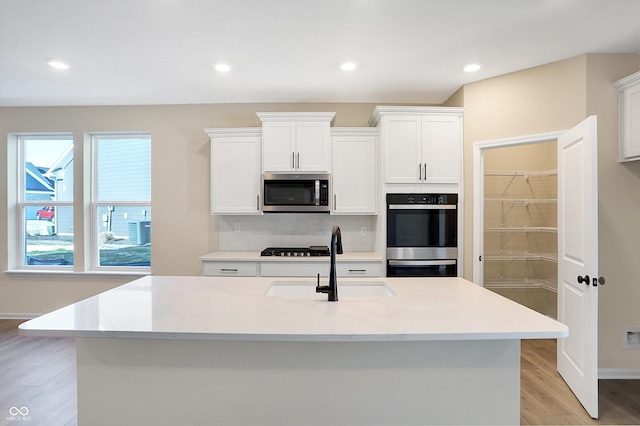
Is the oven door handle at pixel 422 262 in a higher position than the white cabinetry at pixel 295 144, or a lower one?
lower

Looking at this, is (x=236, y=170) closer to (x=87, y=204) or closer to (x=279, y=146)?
(x=279, y=146)

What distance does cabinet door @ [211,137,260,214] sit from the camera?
353 centimetres

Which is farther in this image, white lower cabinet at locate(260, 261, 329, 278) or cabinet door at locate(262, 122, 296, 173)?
cabinet door at locate(262, 122, 296, 173)

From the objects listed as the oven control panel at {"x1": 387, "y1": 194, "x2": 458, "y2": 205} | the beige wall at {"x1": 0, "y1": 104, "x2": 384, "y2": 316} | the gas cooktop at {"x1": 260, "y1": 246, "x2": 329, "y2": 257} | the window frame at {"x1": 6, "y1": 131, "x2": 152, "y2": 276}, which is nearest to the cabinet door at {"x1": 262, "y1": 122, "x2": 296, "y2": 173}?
the beige wall at {"x1": 0, "y1": 104, "x2": 384, "y2": 316}

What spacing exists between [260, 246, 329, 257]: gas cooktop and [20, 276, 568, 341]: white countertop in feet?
5.00

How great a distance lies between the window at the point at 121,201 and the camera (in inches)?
160

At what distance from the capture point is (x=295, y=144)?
3420 mm

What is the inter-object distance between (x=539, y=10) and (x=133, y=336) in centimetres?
288

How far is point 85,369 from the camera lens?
1416 mm

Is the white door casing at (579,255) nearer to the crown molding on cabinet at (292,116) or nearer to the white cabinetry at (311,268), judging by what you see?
the white cabinetry at (311,268)

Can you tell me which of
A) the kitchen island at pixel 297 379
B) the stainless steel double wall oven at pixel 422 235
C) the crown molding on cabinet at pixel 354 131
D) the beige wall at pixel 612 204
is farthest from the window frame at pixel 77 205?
the beige wall at pixel 612 204

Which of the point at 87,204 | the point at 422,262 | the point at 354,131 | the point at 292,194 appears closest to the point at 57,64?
the point at 87,204

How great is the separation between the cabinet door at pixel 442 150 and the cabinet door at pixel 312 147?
98 cm

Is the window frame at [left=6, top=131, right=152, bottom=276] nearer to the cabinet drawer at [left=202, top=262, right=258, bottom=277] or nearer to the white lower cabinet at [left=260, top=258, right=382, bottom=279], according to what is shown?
the cabinet drawer at [left=202, top=262, right=258, bottom=277]
